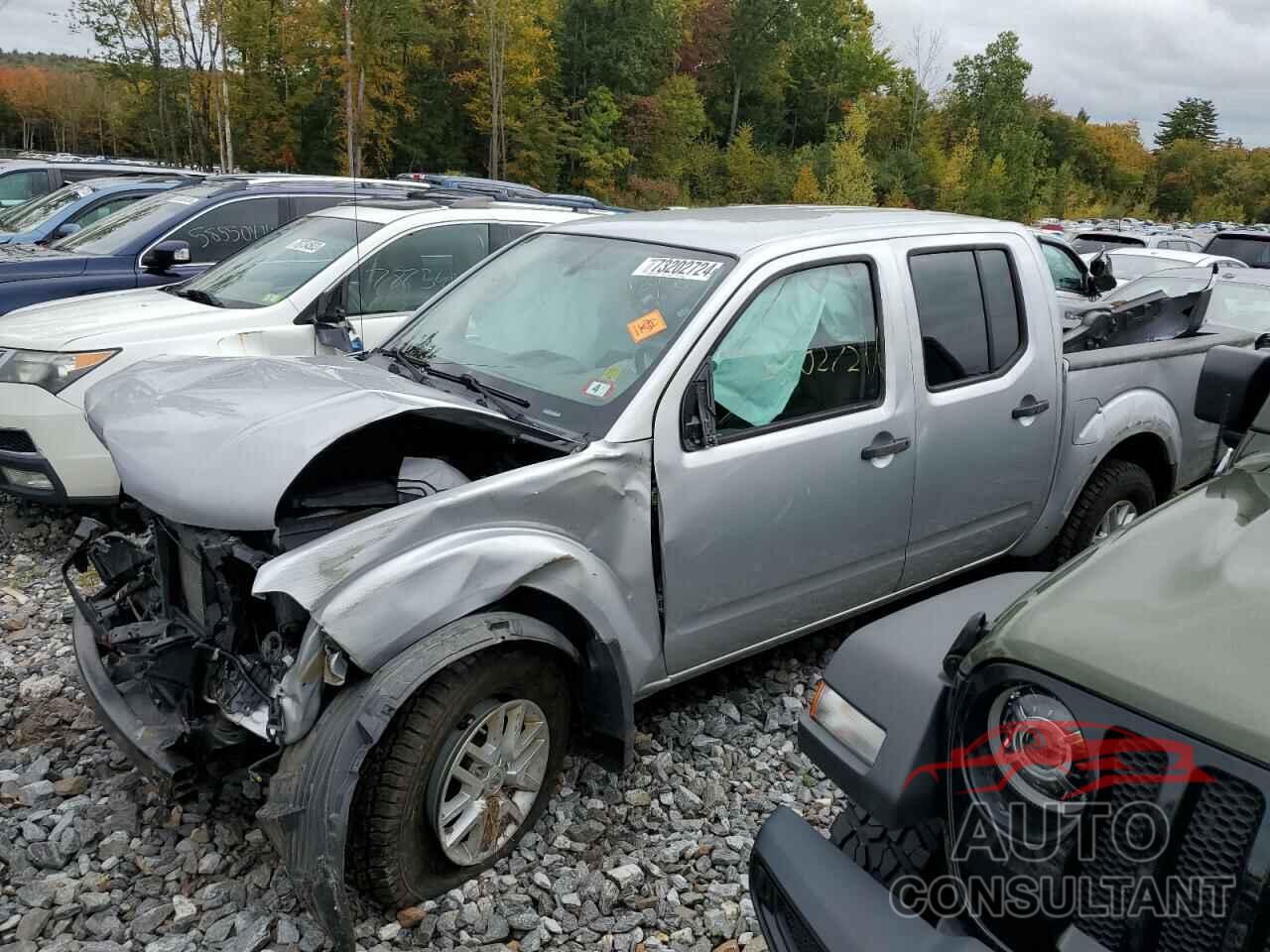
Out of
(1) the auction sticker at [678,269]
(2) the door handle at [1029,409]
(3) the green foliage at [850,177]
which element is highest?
(3) the green foliage at [850,177]

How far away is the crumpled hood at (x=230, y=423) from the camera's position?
2.56 metres

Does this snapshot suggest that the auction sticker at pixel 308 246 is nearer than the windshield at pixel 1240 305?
Yes

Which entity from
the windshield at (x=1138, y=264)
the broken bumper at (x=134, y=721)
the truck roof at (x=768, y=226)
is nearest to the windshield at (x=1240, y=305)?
the windshield at (x=1138, y=264)

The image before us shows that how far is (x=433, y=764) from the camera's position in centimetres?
258

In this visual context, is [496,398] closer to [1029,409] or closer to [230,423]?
[230,423]

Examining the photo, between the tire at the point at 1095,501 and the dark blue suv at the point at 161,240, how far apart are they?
551cm

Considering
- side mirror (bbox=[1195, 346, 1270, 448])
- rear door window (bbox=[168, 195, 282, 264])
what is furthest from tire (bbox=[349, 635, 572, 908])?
rear door window (bbox=[168, 195, 282, 264])

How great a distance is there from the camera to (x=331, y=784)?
2.30m

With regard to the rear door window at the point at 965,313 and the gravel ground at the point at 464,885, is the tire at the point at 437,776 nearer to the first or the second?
the gravel ground at the point at 464,885

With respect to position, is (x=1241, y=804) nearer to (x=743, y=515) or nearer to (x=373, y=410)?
(x=743, y=515)

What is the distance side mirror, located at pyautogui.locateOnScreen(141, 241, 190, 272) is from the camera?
6.84 m

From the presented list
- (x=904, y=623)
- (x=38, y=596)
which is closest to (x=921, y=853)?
(x=904, y=623)

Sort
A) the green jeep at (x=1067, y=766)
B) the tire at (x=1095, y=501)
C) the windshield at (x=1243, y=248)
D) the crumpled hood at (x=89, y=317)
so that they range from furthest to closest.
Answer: the windshield at (x=1243, y=248), the crumpled hood at (x=89, y=317), the tire at (x=1095, y=501), the green jeep at (x=1067, y=766)

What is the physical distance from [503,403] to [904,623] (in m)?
1.53
